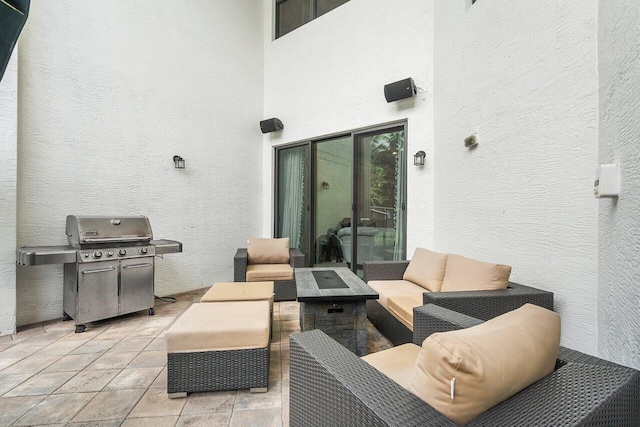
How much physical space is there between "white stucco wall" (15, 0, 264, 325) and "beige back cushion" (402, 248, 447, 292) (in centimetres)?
291

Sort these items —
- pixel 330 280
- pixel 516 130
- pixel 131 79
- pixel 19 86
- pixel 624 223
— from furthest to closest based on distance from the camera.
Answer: pixel 131 79
pixel 19 86
pixel 330 280
pixel 516 130
pixel 624 223

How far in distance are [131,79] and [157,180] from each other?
1.25 meters

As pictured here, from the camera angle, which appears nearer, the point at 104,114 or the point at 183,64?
the point at 104,114

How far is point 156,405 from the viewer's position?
1.63 m

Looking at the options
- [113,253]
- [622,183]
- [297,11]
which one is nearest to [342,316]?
[622,183]

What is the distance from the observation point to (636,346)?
1.07m

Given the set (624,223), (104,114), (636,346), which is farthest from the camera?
(104,114)

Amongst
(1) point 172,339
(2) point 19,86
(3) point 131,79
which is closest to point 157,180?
(3) point 131,79

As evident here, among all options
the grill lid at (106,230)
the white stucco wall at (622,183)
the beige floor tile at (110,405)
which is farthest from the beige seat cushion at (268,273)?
the white stucco wall at (622,183)

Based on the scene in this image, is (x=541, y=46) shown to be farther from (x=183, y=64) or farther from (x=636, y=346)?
(x=183, y=64)

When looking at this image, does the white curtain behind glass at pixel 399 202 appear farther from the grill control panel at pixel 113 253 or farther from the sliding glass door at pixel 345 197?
the grill control panel at pixel 113 253

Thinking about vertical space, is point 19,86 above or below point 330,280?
above

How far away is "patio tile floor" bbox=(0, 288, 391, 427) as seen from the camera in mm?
1527

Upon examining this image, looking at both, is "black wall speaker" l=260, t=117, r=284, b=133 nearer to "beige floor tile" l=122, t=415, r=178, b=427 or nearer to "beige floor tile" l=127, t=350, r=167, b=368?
"beige floor tile" l=127, t=350, r=167, b=368
